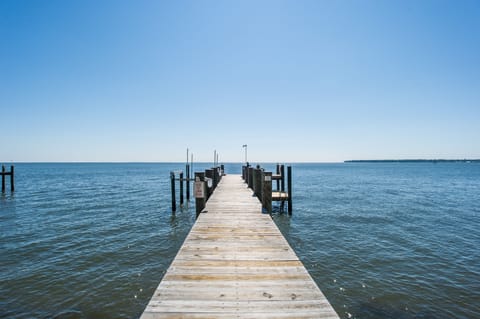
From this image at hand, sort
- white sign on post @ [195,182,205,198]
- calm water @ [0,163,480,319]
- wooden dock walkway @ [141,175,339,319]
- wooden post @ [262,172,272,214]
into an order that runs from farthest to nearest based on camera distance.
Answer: wooden post @ [262,172,272,214]
white sign on post @ [195,182,205,198]
calm water @ [0,163,480,319]
wooden dock walkway @ [141,175,339,319]

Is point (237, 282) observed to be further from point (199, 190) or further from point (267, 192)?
point (267, 192)

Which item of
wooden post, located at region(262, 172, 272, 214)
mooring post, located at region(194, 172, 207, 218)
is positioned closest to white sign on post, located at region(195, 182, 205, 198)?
mooring post, located at region(194, 172, 207, 218)

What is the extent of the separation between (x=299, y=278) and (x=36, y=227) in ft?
43.7

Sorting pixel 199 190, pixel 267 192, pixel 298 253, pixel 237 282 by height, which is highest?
pixel 199 190

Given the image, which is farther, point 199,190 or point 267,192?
point 267,192

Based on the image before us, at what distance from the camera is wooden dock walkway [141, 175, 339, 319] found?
9.48 feet

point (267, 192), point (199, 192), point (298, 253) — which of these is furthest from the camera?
point (267, 192)

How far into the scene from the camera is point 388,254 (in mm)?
8398

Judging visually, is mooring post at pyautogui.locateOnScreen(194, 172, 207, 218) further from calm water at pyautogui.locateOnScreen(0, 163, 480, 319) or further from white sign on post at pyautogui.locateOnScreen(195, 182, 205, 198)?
calm water at pyautogui.locateOnScreen(0, 163, 480, 319)

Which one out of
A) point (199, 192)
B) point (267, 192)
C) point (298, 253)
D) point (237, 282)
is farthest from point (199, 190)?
point (237, 282)

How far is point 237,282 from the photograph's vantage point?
11.8ft

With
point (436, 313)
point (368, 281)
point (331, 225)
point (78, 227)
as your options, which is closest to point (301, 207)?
point (331, 225)

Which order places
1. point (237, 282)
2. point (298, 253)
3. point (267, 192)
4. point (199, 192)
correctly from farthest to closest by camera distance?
point (267, 192) < point (298, 253) < point (199, 192) < point (237, 282)

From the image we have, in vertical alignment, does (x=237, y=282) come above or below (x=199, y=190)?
below
